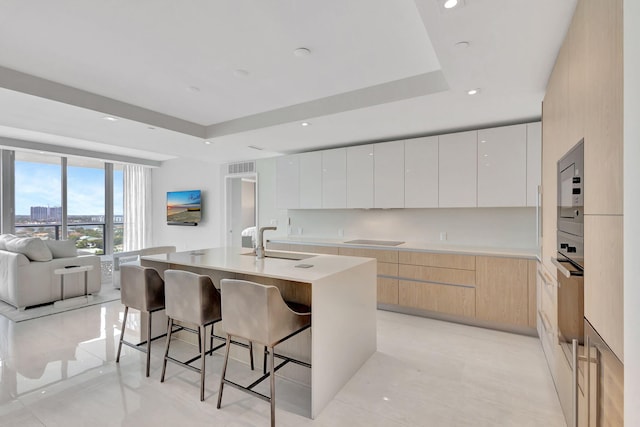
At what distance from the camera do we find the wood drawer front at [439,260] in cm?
346

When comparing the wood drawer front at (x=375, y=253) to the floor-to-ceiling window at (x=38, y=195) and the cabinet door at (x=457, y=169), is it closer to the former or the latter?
the cabinet door at (x=457, y=169)

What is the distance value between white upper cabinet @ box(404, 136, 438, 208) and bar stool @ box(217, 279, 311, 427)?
253cm

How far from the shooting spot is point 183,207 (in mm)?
6980

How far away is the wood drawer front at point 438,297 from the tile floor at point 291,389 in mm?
351

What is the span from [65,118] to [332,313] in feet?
11.8

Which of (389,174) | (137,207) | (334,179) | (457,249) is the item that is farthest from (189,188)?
(457,249)

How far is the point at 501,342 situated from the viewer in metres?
3.12

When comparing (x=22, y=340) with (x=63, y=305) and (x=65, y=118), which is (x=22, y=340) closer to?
(x=63, y=305)

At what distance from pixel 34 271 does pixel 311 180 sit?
4.04 metres

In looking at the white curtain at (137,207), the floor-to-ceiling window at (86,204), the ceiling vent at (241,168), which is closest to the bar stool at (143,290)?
the ceiling vent at (241,168)

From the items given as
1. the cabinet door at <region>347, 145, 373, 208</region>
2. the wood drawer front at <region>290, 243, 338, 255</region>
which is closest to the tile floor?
the wood drawer front at <region>290, 243, 338, 255</region>

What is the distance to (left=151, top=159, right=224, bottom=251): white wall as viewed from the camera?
6621mm

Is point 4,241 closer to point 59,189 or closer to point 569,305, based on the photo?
point 59,189

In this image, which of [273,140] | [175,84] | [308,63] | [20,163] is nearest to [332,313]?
[308,63]
